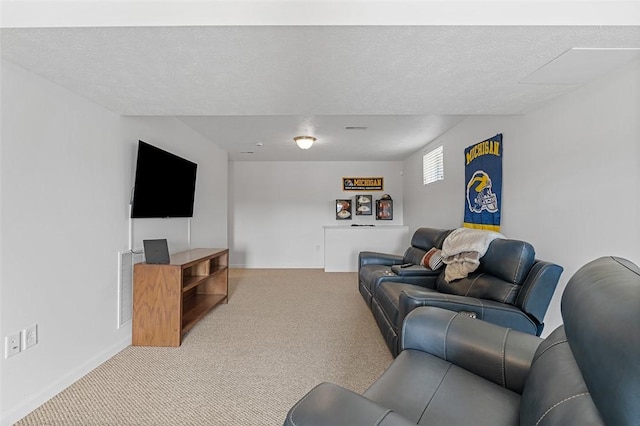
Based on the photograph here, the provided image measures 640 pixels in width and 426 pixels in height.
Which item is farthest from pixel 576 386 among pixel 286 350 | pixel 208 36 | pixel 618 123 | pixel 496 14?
pixel 286 350

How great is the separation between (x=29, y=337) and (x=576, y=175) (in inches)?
143

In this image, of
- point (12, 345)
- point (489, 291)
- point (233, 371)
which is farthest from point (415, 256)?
point (12, 345)

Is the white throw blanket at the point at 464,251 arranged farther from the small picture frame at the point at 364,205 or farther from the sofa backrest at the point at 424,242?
the small picture frame at the point at 364,205

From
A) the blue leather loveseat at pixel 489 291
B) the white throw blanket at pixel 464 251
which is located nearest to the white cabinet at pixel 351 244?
the blue leather loveseat at pixel 489 291

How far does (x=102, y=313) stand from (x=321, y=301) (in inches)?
95.4

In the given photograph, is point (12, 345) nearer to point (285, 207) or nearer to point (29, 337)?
point (29, 337)

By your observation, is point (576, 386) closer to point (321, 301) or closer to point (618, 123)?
point (618, 123)

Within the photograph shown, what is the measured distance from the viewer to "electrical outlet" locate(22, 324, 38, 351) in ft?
5.98

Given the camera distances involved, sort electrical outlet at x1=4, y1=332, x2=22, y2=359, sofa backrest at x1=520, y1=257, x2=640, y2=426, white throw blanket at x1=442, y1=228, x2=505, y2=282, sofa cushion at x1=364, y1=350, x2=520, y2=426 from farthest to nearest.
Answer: white throw blanket at x1=442, y1=228, x2=505, y2=282
electrical outlet at x1=4, y1=332, x2=22, y2=359
sofa cushion at x1=364, y1=350, x2=520, y2=426
sofa backrest at x1=520, y1=257, x2=640, y2=426

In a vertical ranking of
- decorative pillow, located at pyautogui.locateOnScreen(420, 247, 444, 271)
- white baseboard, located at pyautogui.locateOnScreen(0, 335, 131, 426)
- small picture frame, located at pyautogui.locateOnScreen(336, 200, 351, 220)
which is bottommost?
white baseboard, located at pyautogui.locateOnScreen(0, 335, 131, 426)

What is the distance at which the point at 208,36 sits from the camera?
1436mm

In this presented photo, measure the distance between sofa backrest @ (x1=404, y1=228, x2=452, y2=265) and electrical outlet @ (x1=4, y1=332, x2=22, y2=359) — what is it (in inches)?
144

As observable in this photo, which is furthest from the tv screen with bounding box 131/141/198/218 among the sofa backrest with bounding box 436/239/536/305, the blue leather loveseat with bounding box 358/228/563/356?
the sofa backrest with bounding box 436/239/536/305

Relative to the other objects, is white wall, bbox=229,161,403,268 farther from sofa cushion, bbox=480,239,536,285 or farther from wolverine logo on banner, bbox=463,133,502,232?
sofa cushion, bbox=480,239,536,285
